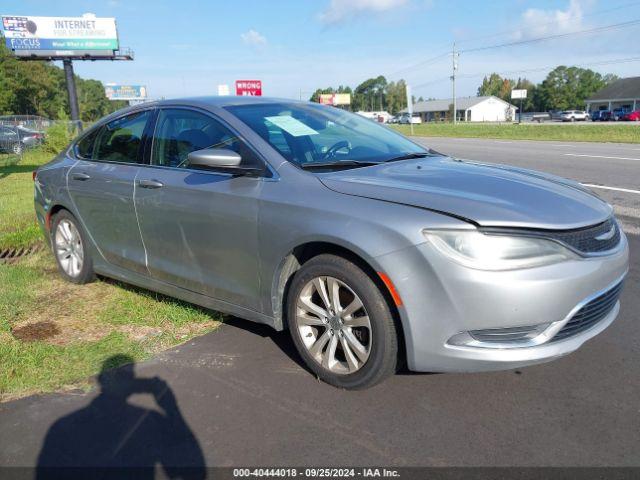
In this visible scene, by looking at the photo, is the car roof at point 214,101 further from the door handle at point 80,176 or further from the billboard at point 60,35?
the billboard at point 60,35

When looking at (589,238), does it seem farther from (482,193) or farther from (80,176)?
(80,176)

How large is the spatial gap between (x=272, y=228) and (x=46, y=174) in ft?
10.2

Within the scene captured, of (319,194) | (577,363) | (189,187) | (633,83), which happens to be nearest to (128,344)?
(189,187)

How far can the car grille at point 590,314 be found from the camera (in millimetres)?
2662

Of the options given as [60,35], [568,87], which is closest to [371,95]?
[568,87]

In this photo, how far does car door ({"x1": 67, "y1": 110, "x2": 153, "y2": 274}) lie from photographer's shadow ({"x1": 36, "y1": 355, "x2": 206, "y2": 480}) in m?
1.30

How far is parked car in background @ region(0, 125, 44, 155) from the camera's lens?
2159 cm

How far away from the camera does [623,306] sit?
4.00m

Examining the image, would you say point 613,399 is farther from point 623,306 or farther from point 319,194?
point 319,194

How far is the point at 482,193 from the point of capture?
9.30ft

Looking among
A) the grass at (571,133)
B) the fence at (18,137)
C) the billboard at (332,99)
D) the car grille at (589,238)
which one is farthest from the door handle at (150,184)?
the billboard at (332,99)

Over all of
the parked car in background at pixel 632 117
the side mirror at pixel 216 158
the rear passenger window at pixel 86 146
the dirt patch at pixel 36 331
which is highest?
the parked car in background at pixel 632 117

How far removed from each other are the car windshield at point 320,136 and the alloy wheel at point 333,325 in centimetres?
82

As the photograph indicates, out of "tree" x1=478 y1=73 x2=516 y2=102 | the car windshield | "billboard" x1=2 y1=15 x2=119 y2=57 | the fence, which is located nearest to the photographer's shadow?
the car windshield
